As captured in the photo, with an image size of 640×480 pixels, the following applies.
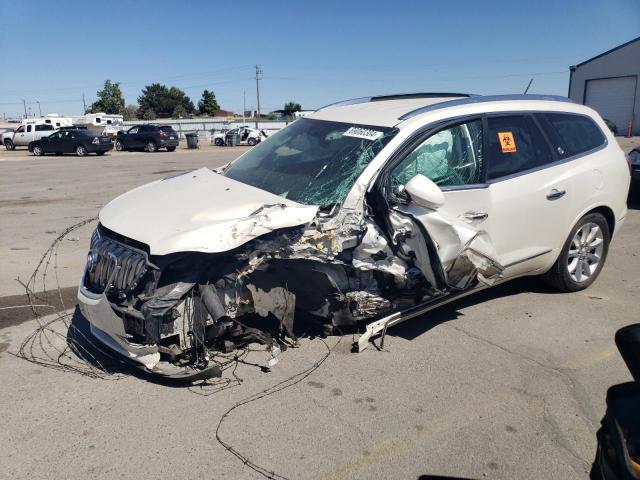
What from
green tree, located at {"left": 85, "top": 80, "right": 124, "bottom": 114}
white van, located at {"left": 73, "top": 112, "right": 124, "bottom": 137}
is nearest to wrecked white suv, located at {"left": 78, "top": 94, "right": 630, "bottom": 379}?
white van, located at {"left": 73, "top": 112, "right": 124, "bottom": 137}

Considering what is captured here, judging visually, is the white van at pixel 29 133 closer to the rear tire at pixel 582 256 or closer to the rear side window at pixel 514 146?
the rear side window at pixel 514 146

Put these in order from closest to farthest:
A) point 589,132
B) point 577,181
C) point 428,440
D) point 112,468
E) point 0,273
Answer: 1. point 112,468
2. point 428,440
3. point 577,181
4. point 589,132
5. point 0,273

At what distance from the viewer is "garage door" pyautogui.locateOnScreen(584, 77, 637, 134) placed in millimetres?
40894

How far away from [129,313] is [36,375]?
97 cm

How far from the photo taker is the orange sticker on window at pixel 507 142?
15.0 ft

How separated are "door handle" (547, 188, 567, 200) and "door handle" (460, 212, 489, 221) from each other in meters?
0.77

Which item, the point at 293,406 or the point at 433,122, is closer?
the point at 293,406

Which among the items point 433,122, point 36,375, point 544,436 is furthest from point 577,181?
point 36,375

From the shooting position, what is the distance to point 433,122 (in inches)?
167

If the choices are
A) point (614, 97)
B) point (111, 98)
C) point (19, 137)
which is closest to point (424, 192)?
point (19, 137)

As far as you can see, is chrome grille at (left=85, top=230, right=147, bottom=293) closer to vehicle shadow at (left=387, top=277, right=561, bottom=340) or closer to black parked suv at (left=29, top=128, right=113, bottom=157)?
vehicle shadow at (left=387, top=277, right=561, bottom=340)

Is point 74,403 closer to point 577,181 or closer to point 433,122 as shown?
point 433,122

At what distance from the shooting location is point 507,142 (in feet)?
15.1

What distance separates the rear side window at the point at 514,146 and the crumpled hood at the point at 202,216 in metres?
1.73
